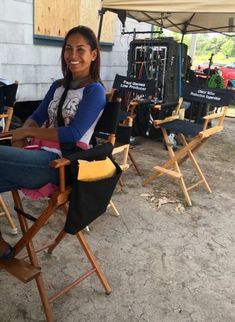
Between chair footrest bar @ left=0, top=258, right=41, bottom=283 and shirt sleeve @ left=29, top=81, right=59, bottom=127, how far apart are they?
33.8 inches

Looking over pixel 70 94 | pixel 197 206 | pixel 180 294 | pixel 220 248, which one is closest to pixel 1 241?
pixel 70 94

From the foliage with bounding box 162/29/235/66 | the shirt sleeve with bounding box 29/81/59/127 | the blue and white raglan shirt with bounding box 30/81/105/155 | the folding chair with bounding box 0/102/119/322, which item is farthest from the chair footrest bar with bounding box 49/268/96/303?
the foliage with bounding box 162/29/235/66

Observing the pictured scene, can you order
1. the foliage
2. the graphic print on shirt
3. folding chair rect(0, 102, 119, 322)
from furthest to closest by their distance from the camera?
1. the foliage
2. the graphic print on shirt
3. folding chair rect(0, 102, 119, 322)

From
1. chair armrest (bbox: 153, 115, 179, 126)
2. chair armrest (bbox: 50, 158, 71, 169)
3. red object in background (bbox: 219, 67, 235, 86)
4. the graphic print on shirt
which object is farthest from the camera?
red object in background (bbox: 219, 67, 235, 86)

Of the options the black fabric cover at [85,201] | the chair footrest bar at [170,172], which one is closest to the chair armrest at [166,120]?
the chair footrest bar at [170,172]

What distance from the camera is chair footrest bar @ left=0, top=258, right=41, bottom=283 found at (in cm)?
167

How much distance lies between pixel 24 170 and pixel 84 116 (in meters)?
0.42

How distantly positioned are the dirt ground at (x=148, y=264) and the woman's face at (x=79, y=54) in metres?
1.31

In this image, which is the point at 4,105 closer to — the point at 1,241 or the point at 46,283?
the point at 1,241

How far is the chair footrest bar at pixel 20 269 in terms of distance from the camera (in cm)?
167

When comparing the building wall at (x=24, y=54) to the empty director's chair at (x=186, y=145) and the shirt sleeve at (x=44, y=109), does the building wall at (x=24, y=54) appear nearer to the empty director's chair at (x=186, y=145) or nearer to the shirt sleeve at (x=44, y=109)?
the empty director's chair at (x=186, y=145)

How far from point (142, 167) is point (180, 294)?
2283mm

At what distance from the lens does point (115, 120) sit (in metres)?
1.92

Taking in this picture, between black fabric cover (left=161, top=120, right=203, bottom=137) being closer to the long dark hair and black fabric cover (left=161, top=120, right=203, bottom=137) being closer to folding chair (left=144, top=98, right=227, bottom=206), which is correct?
folding chair (left=144, top=98, right=227, bottom=206)
